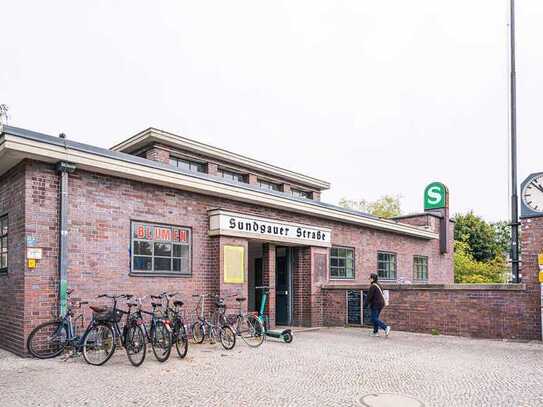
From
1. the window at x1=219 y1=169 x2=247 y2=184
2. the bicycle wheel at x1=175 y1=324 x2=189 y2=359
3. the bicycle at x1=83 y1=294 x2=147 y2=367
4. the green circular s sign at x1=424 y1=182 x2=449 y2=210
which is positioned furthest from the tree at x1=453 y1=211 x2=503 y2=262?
the bicycle at x1=83 y1=294 x2=147 y2=367

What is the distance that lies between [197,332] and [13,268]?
3.87 meters

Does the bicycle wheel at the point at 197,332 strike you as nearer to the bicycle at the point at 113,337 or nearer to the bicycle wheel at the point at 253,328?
the bicycle wheel at the point at 253,328

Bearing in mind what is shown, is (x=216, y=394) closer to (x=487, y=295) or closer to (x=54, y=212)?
(x=54, y=212)

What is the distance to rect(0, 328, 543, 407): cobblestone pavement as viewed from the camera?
648cm

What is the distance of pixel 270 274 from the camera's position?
47.0 feet

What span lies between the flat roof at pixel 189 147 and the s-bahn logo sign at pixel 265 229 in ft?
25.9

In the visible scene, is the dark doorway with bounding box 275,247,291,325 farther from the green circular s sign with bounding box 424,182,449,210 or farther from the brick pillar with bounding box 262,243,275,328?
the green circular s sign with bounding box 424,182,449,210

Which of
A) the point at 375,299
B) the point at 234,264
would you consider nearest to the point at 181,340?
the point at 234,264

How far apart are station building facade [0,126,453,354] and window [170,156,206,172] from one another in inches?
231

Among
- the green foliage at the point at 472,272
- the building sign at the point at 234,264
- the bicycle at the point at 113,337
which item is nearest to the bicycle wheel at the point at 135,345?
the bicycle at the point at 113,337

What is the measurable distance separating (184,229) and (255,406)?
6.54 m

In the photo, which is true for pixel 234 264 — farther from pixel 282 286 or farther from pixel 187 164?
pixel 187 164

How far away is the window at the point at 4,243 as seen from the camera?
10.6 metres

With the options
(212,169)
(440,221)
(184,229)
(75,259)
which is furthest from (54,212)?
(440,221)
